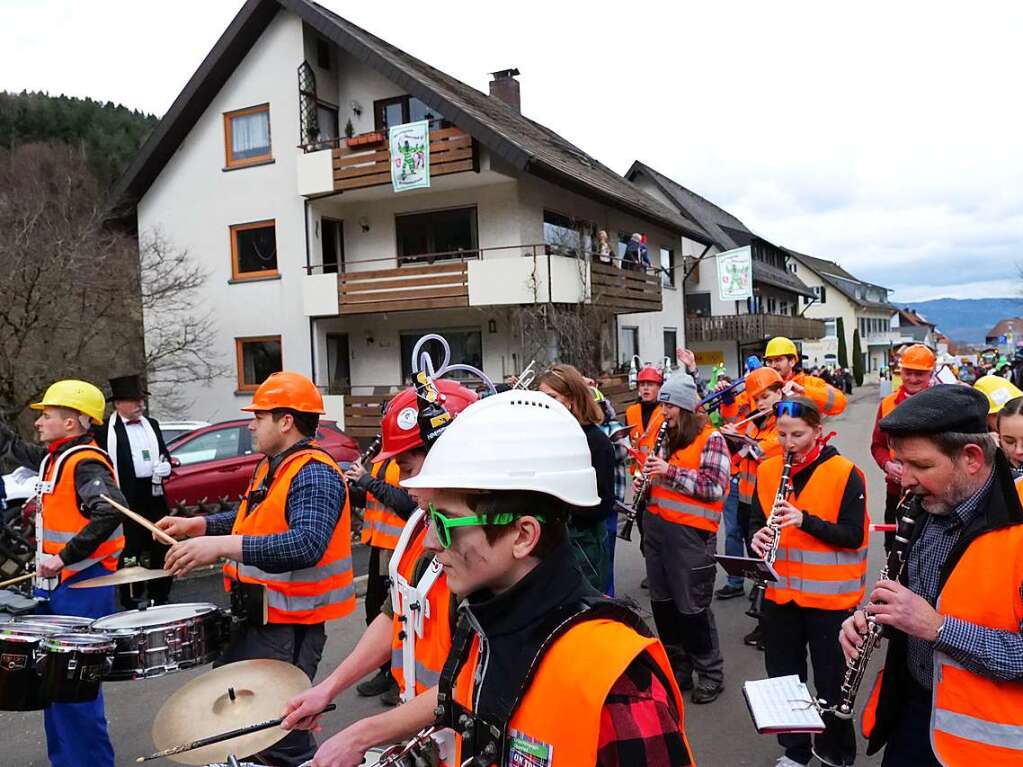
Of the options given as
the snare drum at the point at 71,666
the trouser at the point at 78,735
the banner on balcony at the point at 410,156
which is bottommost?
the trouser at the point at 78,735

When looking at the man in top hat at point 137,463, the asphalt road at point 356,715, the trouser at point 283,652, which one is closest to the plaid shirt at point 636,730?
the trouser at point 283,652

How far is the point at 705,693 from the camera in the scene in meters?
4.80

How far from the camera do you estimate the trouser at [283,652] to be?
316 cm

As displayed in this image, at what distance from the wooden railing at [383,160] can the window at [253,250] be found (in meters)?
3.02

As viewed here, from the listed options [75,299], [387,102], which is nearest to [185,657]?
[75,299]

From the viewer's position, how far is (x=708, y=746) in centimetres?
425

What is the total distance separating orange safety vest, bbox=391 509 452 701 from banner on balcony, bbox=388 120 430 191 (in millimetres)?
15468

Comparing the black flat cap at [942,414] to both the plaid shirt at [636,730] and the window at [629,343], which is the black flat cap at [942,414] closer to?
the plaid shirt at [636,730]

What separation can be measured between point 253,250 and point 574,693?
20.7 metres

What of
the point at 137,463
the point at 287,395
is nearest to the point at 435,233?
the point at 137,463

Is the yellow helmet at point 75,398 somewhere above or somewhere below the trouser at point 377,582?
above

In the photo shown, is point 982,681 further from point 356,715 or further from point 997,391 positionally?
point 356,715

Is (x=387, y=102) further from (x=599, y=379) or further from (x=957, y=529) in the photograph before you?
(x=957, y=529)

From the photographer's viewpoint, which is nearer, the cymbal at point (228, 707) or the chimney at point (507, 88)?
the cymbal at point (228, 707)
